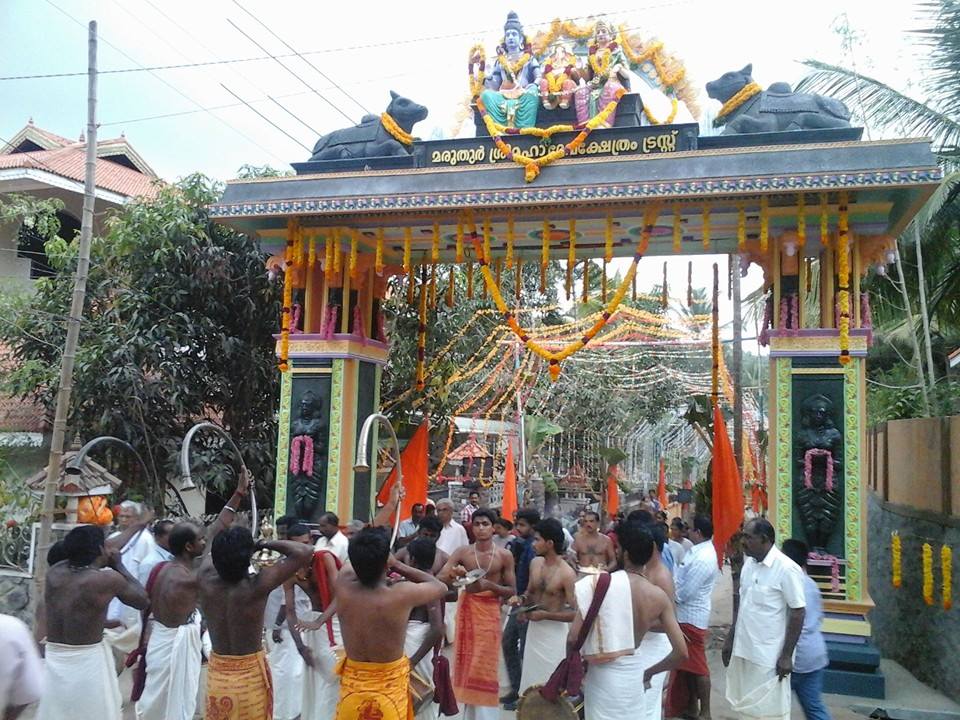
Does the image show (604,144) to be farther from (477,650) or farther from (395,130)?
(477,650)

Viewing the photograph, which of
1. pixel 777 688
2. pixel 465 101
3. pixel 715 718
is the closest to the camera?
pixel 777 688

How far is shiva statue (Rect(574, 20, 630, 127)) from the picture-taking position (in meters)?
10.6

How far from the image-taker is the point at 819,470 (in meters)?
9.70

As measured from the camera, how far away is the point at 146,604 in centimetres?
540

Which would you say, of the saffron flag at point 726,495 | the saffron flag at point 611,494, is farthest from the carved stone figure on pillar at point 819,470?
the saffron flag at point 611,494

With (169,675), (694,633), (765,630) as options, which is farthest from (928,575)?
(169,675)

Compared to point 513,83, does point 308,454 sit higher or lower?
lower

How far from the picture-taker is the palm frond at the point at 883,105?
12461mm

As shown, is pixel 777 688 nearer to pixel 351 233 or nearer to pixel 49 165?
pixel 351 233

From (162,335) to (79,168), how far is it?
6.16 m

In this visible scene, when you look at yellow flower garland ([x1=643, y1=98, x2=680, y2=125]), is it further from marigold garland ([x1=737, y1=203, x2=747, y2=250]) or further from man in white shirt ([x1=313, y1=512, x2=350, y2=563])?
man in white shirt ([x1=313, y1=512, x2=350, y2=563])

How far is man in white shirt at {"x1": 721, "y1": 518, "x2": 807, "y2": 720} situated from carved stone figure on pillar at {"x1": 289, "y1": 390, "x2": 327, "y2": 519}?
638 cm

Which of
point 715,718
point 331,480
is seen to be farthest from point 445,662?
point 331,480

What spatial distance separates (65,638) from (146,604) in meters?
0.46
